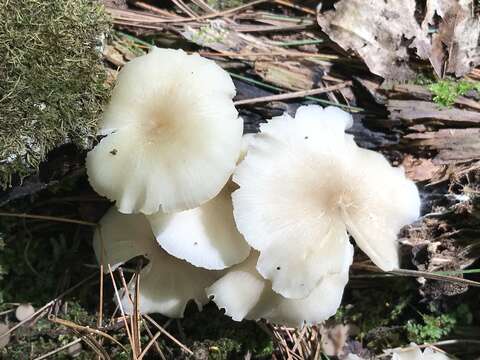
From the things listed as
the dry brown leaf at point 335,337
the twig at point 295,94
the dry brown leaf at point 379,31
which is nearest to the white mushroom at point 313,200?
the twig at point 295,94

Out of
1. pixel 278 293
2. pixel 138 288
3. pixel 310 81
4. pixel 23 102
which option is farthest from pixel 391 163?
pixel 23 102

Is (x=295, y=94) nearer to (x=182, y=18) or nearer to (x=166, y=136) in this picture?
(x=182, y=18)

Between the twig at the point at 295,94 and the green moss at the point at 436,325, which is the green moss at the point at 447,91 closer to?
the twig at the point at 295,94

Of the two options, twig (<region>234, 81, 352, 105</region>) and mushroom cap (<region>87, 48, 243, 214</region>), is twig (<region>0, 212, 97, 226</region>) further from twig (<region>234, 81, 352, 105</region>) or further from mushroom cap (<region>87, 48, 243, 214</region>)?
twig (<region>234, 81, 352, 105</region>)

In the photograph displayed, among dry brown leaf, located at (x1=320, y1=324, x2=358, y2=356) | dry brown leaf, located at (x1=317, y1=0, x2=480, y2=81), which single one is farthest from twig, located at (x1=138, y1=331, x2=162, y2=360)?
dry brown leaf, located at (x1=317, y1=0, x2=480, y2=81)

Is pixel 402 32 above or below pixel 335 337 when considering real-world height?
above

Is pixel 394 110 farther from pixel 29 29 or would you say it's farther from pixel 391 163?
pixel 29 29

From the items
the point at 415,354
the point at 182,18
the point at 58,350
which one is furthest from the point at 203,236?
the point at 415,354
